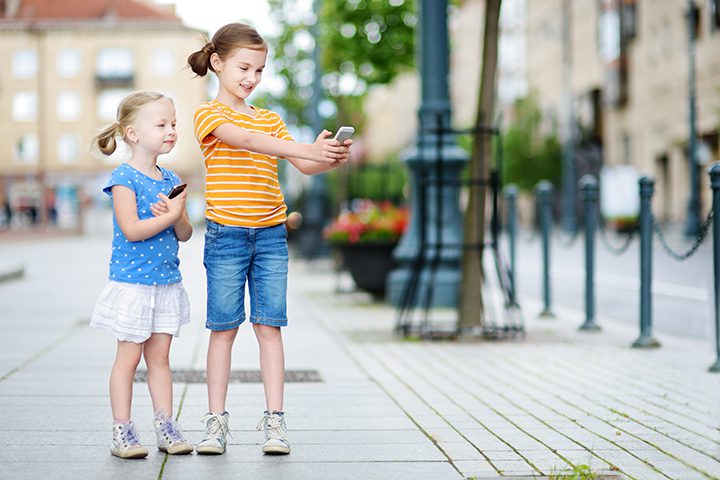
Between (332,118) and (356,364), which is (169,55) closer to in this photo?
(332,118)

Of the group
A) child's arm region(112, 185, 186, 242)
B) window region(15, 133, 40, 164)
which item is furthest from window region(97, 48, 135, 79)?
child's arm region(112, 185, 186, 242)

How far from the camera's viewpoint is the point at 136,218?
4.79 meters

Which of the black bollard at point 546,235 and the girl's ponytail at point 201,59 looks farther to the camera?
the black bollard at point 546,235

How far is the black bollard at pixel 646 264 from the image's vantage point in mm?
9211

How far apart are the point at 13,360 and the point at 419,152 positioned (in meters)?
5.51

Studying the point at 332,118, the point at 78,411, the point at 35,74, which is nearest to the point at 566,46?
the point at 332,118

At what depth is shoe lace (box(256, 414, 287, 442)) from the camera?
4.94 m

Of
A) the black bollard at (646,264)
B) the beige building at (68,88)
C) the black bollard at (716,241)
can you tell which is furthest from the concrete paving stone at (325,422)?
the beige building at (68,88)

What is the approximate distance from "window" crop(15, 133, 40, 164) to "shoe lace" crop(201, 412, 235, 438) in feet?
241

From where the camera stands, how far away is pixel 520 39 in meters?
76.5

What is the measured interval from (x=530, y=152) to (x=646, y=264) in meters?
51.0

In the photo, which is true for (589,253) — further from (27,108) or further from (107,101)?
(27,108)

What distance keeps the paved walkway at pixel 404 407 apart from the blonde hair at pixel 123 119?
48.0 inches

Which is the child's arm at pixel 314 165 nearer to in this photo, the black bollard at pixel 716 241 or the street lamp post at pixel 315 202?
the black bollard at pixel 716 241
